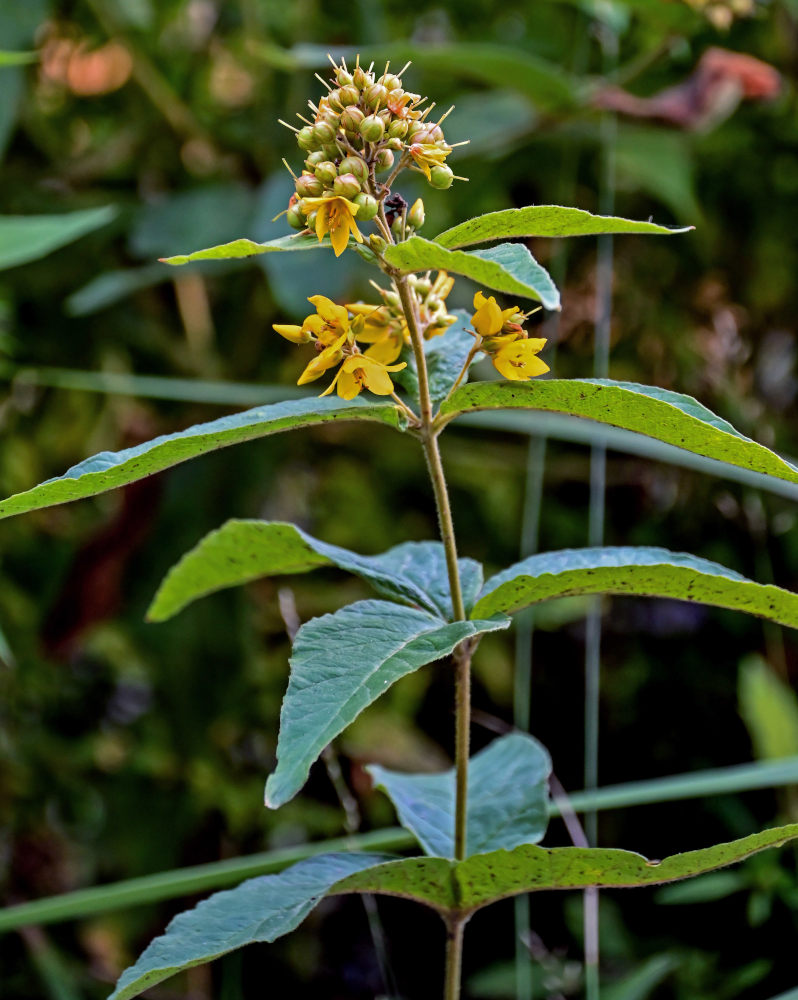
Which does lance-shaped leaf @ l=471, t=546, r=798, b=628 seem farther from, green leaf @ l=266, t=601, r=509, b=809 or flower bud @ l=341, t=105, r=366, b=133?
flower bud @ l=341, t=105, r=366, b=133

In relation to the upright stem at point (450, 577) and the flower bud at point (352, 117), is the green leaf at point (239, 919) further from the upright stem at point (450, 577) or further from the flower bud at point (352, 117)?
the flower bud at point (352, 117)

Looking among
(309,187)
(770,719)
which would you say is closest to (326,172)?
(309,187)

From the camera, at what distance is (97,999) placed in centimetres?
85

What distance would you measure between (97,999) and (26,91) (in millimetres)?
875

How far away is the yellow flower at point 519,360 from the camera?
0.36m

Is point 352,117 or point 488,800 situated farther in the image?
point 488,800

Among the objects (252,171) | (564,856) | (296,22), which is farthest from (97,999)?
(296,22)

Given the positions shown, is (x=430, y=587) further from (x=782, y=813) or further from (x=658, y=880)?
(x=782, y=813)

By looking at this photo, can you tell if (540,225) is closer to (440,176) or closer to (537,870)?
(440,176)

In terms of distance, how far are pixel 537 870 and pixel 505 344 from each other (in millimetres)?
183

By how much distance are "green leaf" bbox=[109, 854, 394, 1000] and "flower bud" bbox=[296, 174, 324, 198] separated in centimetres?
23

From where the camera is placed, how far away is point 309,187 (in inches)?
13.2

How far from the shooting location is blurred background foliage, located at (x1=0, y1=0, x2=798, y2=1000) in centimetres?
92

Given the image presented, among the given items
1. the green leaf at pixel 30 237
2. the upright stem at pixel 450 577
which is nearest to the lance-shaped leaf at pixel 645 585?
the upright stem at pixel 450 577
